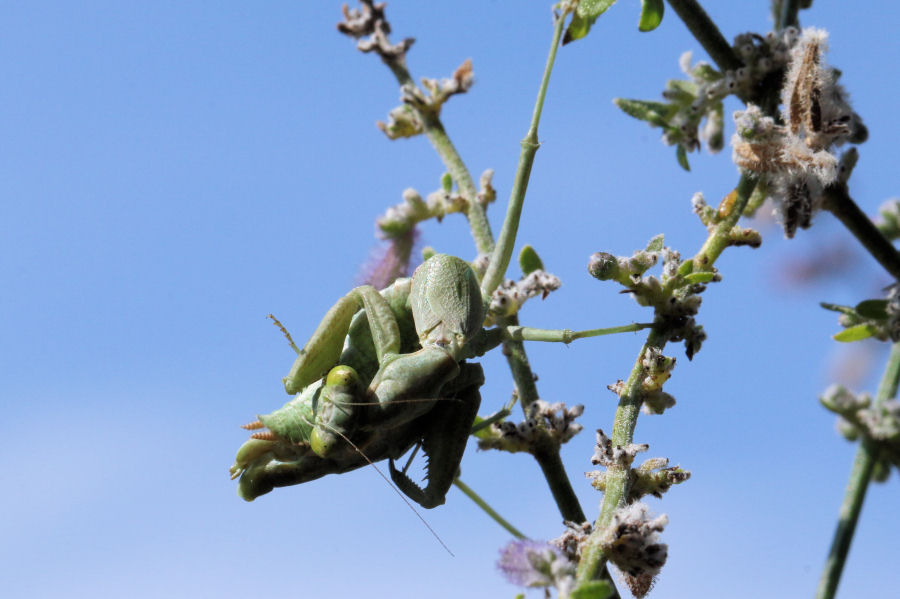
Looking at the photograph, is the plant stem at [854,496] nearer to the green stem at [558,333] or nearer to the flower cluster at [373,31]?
the green stem at [558,333]

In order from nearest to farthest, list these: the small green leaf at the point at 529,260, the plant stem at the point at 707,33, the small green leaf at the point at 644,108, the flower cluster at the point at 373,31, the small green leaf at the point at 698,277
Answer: the small green leaf at the point at 698,277 → the plant stem at the point at 707,33 → the small green leaf at the point at 529,260 → the small green leaf at the point at 644,108 → the flower cluster at the point at 373,31

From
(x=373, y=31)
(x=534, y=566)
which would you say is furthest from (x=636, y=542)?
(x=373, y=31)

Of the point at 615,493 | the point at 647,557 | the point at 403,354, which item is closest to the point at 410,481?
the point at 403,354

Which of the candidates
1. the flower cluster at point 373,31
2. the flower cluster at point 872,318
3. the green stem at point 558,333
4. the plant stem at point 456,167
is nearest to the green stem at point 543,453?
the green stem at point 558,333

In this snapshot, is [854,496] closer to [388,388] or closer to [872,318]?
[872,318]

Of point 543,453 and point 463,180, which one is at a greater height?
point 463,180

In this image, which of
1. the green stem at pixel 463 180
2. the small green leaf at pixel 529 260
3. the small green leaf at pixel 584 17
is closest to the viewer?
the small green leaf at pixel 584 17

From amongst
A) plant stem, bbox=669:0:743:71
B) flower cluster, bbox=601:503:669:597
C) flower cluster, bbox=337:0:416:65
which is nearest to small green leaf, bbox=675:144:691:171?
plant stem, bbox=669:0:743:71
